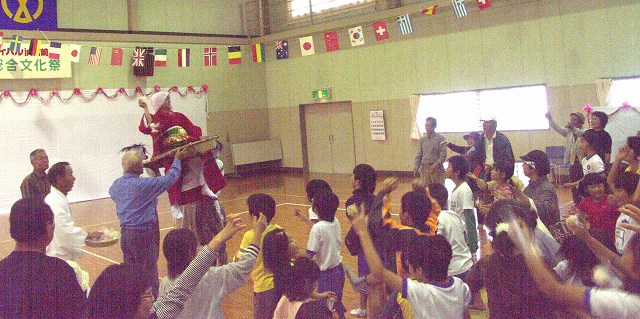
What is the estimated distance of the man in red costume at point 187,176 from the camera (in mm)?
5332

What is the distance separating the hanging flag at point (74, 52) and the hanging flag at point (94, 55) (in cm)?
30

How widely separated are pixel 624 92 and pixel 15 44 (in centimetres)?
1245

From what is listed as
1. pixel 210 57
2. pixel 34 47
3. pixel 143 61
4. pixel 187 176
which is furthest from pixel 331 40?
pixel 187 176

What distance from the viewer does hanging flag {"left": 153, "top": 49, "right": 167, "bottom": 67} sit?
51.6ft

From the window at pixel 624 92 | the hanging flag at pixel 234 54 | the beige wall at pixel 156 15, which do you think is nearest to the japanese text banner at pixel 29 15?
the beige wall at pixel 156 15

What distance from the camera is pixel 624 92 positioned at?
11.5 meters

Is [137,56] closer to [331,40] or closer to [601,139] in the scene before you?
[331,40]

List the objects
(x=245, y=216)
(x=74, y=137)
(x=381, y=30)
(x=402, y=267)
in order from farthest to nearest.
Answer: (x=74, y=137) → (x=381, y=30) → (x=245, y=216) → (x=402, y=267)

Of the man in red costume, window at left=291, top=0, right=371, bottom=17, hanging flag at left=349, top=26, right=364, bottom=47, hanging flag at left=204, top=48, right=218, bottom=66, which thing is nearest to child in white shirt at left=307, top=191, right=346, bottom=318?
the man in red costume

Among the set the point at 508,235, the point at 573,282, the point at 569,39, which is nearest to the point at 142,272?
the point at 508,235

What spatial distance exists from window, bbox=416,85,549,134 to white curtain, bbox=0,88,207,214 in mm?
6880

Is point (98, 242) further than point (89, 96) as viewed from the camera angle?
No

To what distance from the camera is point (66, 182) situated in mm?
4602

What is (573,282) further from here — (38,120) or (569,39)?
(38,120)
